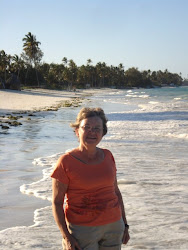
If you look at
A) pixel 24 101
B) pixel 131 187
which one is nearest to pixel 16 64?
pixel 24 101

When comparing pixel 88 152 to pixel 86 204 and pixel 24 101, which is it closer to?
pixel 86 204

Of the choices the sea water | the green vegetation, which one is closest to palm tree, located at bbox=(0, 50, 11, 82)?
the green vegetation

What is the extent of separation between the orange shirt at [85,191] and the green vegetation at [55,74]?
68.3 meters

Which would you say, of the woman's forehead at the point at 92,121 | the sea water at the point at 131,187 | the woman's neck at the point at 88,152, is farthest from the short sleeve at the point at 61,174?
the sea water at the point at 131,187

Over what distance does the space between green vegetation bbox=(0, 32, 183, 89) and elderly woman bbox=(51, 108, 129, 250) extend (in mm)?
68299

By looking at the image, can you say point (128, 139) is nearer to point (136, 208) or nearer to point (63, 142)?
point (63, 142)

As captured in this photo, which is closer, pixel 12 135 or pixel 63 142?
pixel 63 142

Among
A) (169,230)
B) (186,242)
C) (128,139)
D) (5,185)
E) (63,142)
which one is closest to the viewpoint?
(186,242)

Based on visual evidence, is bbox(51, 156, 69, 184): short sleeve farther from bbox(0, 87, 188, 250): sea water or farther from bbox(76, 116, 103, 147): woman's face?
bbox(0, 87, 188, 250): sea water

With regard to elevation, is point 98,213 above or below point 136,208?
above

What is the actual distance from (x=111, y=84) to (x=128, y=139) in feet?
532

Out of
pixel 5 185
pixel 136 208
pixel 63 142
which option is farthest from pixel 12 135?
pixel 136 208

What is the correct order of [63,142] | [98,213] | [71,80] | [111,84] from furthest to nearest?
[111,84] < [71,80] < [63,142] < [98,213]

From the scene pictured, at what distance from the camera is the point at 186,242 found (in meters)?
4.11
